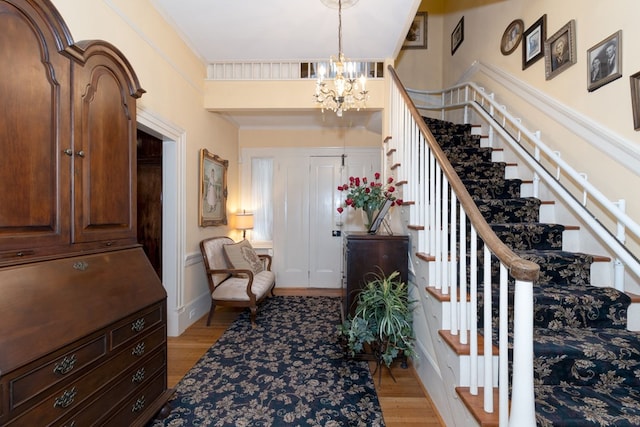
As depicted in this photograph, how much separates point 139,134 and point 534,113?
4.05m

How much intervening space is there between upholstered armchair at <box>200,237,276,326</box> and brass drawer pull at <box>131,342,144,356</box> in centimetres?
155

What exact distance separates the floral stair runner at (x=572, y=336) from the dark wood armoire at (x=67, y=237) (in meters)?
1.95

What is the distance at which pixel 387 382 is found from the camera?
221 centimetres

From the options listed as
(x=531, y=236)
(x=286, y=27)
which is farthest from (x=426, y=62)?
(x=531, y=236)

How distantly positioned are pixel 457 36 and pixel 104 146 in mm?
4885

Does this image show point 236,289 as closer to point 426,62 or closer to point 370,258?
point 370,258

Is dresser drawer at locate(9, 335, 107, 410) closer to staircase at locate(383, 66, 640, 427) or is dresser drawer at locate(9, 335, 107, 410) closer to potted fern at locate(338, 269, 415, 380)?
potted fern at locate(338, 269, 415, 380)

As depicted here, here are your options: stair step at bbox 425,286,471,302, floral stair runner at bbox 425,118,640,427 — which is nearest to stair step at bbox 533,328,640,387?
floral stair runner at bbox 425,118,640,427

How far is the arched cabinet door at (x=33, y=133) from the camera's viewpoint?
1.07m

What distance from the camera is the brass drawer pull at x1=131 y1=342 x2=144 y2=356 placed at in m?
1.57

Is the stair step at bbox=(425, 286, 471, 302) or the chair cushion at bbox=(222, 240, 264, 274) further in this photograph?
the chair cushion at bbox=(222, 240, 264, 274)

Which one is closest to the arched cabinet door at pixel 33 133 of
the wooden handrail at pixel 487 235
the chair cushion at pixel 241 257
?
the wooden handrail at pixel 487 235

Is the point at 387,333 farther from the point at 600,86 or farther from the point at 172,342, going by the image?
the point at 600,86

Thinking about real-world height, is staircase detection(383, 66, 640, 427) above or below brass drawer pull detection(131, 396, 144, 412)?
above
